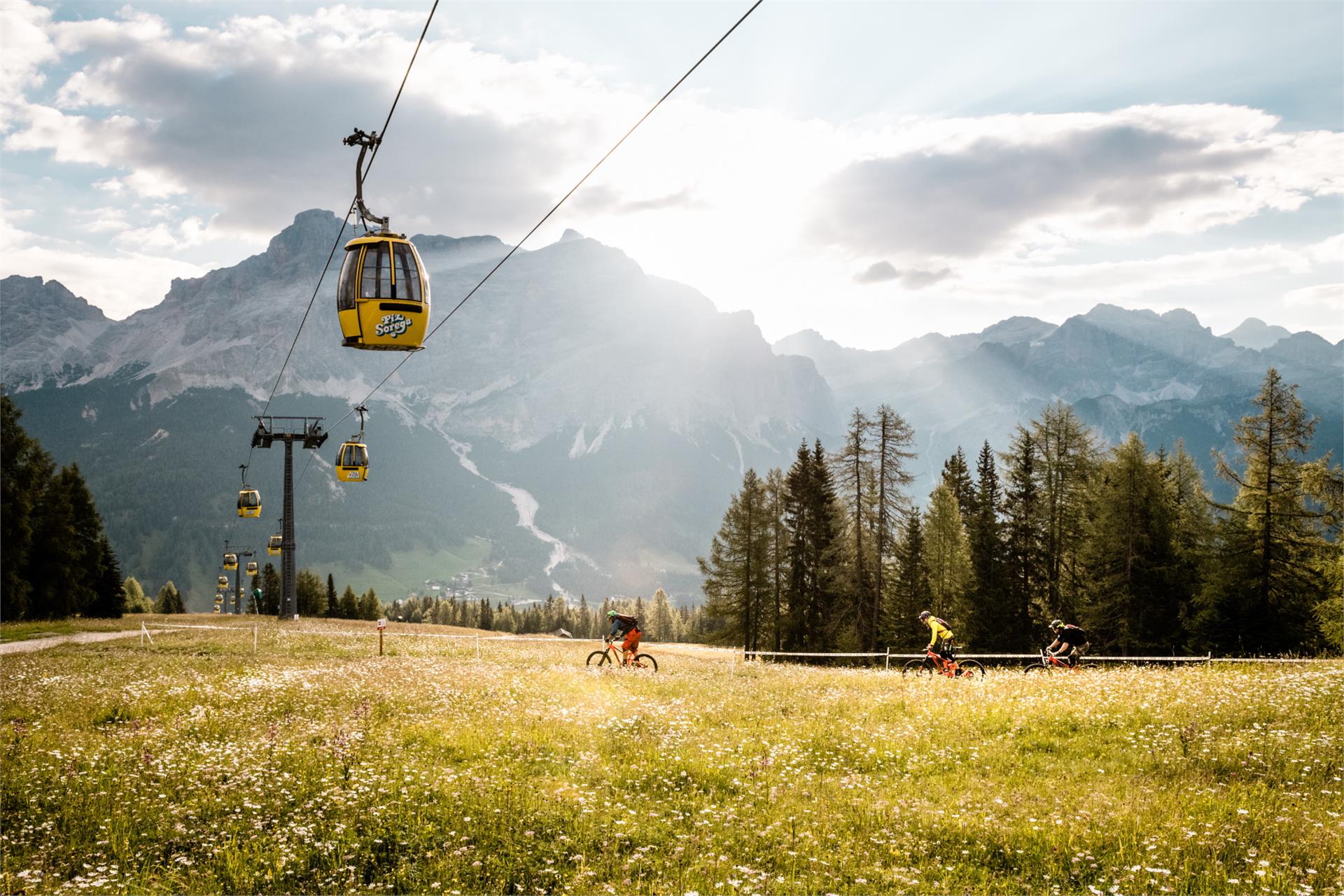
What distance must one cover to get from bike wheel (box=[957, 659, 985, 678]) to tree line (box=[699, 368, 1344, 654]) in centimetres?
2473

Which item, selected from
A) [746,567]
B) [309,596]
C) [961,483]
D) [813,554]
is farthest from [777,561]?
[309,596]

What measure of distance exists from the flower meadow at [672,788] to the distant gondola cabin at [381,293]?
8.30 m

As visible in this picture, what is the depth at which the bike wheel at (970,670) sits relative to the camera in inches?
962

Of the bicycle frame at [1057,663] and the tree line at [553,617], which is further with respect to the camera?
the tree line at [553,617]

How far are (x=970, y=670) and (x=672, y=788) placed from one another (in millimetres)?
15487

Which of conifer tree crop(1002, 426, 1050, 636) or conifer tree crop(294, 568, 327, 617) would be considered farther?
conifer tree crop(294, 568, 327, 617)

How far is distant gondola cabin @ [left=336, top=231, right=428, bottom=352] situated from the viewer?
58.3 feet

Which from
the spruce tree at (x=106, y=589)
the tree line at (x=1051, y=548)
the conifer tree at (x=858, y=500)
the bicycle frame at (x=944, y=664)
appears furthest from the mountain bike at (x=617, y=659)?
the spruce tree at (x=106, y=589)

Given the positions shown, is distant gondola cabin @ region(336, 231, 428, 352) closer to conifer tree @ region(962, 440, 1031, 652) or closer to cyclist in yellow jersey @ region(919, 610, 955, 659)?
cyclist in yellow jersey @ region(919, 610, 955, 659)

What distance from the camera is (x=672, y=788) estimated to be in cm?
1281

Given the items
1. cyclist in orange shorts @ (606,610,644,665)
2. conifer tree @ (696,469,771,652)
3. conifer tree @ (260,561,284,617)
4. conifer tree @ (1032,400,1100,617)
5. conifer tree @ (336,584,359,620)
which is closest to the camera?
cyclist in orange shorts @ (606,610,644,665)

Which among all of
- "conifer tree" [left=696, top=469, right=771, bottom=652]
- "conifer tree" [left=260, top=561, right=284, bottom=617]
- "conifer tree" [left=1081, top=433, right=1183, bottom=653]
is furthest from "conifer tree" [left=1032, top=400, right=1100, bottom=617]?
"conifer tree" [left=260, top=561, right=284, bottom=617]

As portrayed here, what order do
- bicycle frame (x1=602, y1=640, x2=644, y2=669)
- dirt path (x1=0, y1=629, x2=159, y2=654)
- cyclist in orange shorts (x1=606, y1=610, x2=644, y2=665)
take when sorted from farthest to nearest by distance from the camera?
dirt path (x1=0, y1=629, x2=159, y2=654) → bicycle frame (x1=602, y1=640, x2=644, y2=669) → cyclist in orange shorts (x1=606, y1=610, x2=644, y2=665)

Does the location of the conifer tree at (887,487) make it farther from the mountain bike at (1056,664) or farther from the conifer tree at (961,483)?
the mountain bike at (1056,664)
